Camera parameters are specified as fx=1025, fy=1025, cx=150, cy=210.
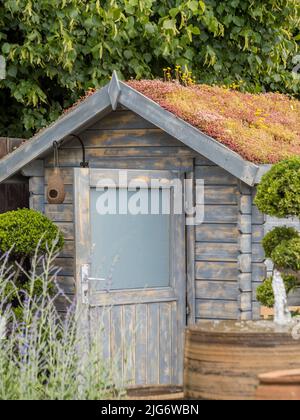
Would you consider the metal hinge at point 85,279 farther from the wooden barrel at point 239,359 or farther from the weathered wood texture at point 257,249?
the wooden barrel at point 239,359

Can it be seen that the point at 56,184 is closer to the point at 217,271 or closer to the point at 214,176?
the point at 214,176

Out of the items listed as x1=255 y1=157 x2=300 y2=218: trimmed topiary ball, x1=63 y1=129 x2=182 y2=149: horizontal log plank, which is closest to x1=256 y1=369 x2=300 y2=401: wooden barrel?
x1=255 y1=157 x2=300 y2=218: trimmed topiary ball

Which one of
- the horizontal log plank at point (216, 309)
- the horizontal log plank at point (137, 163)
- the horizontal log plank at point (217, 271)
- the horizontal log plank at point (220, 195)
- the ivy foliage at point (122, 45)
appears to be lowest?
the horizontal log plank at point (216, 309)

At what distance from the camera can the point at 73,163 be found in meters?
9.87

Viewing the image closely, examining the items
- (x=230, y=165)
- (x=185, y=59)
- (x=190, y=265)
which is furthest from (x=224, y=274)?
(x=185, y=59)

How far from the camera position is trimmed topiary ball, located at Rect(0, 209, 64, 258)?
9266mm

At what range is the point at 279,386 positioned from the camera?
17.6 feet

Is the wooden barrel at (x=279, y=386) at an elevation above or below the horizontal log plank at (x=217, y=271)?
below

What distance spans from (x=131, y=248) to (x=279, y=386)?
4.01m

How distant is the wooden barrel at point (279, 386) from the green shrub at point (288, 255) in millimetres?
1988

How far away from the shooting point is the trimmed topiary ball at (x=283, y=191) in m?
7.29

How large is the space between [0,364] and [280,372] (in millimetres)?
1694

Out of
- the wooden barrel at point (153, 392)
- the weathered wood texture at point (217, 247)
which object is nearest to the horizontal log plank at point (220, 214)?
the weathered wood texture at point (217, 247)
